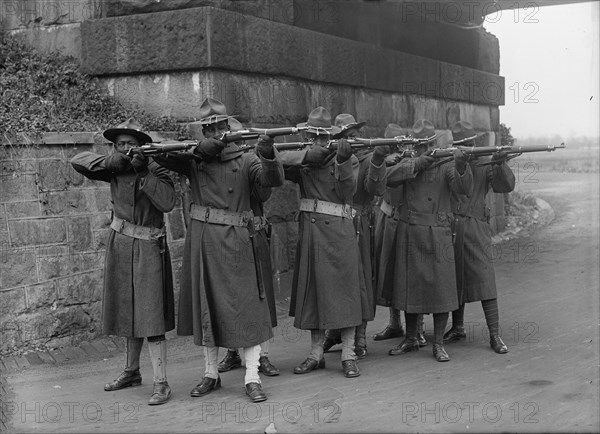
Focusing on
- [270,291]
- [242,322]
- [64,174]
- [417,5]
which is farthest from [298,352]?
[417,5]

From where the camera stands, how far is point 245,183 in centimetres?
689

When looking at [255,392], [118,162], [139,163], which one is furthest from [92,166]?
[255,392]

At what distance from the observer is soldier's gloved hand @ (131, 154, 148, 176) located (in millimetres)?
6617

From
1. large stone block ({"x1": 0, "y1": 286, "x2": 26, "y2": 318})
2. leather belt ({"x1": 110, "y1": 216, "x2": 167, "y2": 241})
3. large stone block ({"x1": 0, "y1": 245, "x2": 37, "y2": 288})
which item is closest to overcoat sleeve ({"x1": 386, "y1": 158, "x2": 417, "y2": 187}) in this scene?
leather belt ({"x1": 110, "y1": 216, "x2": 167, "y2": 241})

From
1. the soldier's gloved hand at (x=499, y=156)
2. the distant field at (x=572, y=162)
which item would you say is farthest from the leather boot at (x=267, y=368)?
the distant field at (x=572, y=162)

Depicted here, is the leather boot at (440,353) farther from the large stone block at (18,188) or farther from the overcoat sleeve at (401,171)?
the large stone block at (18,188)

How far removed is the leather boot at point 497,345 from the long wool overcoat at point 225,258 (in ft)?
8.26

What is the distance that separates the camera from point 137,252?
22.5 ft

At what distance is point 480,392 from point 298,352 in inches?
85.7

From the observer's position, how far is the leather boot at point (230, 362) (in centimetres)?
775

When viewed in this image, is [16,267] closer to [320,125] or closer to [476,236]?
[320,125]

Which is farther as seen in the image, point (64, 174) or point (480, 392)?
point (64, 174)

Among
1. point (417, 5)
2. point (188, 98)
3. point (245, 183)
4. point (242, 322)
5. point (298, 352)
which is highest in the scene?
point (417, 5)

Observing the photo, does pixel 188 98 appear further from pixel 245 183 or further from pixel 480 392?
pixel 480 392
